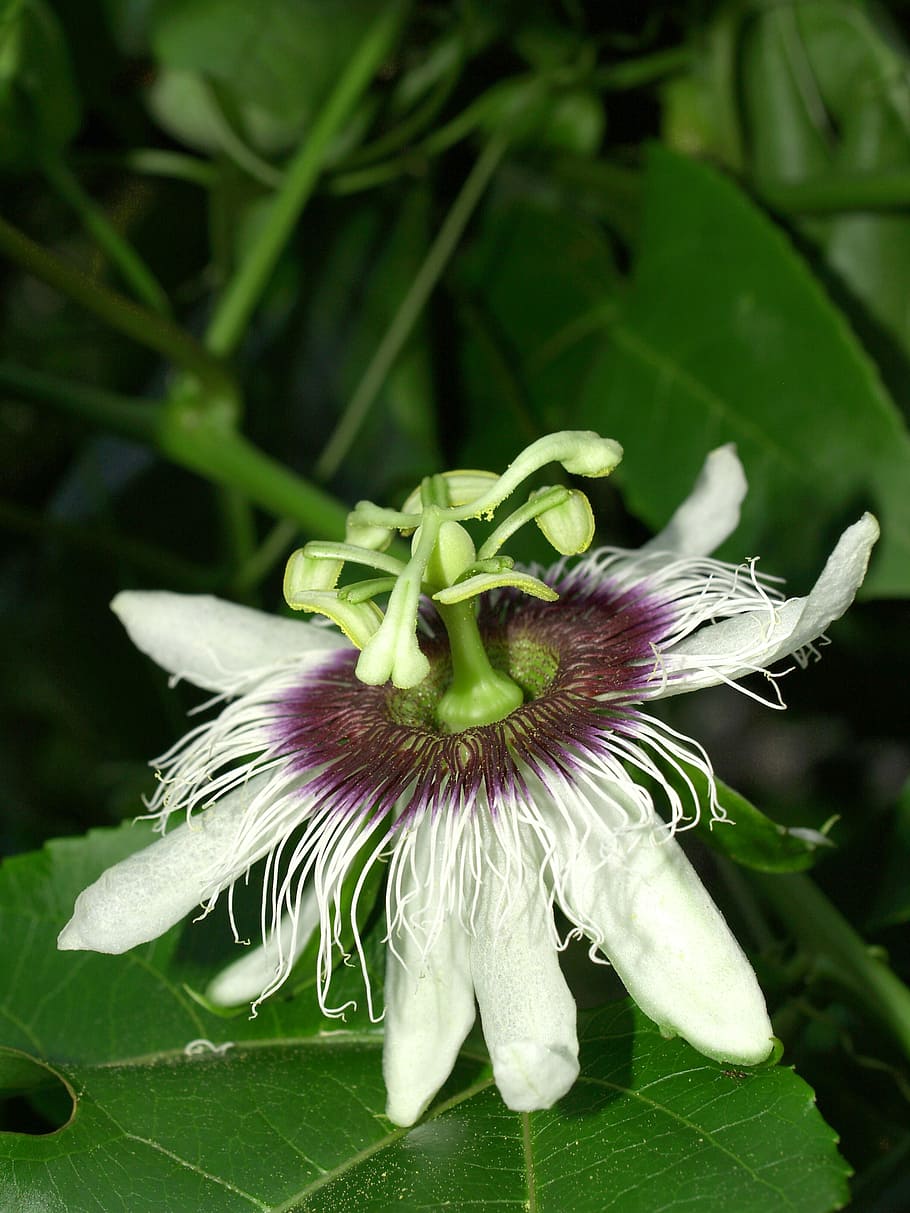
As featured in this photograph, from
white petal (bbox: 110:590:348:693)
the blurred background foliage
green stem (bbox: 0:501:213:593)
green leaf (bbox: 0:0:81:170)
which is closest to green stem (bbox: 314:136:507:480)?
the blurred background foliage

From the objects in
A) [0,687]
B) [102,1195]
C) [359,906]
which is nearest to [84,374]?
[0,687]

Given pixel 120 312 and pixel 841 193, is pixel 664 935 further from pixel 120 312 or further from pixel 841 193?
pixel 841 193

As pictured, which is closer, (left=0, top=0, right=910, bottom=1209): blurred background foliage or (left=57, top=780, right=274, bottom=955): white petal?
(left=57, top=780, right=274, bottom=955): white petal

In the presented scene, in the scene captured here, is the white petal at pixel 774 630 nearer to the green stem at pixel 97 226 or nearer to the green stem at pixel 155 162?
the green stem at pixel 97 226

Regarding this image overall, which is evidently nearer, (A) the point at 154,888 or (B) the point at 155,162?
(A) the point at 154,888

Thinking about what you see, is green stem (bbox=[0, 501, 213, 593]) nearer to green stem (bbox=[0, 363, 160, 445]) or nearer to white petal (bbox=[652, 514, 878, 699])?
green stem (bbox=[0, 363, 160, 445])

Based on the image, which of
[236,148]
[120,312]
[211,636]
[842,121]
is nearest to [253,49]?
[236,148]

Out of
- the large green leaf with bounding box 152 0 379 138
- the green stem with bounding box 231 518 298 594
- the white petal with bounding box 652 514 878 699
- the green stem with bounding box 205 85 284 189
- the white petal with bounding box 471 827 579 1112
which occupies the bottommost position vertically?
the white petal with bounding box 471 827 579 1112
